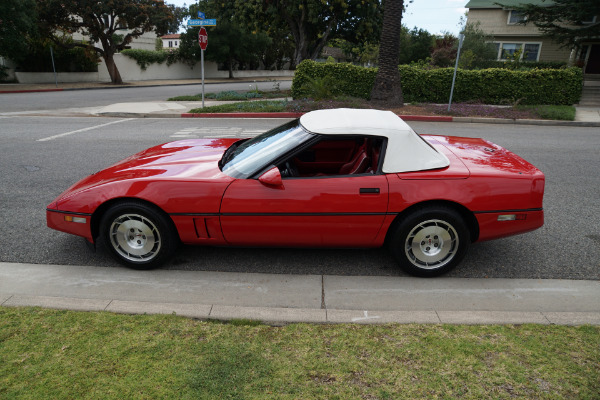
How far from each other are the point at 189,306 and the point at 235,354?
29.6 inches

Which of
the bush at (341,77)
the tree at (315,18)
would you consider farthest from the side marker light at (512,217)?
the tree at (315,18)

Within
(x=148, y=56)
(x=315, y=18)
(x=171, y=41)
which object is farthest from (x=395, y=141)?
(x=171, y=41)

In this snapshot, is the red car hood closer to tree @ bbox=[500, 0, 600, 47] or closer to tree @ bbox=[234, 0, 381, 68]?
tree @ bbox=[234, 0, 381, 68]

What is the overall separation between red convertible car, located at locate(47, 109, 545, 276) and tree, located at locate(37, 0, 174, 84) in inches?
1183

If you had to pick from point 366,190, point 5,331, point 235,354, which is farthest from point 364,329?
point 5,331

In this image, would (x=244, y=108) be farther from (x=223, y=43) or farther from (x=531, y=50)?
(x=223, y=43)

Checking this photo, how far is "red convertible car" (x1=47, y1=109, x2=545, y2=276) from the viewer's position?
3541 mm

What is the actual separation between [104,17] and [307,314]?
3320 centimetres

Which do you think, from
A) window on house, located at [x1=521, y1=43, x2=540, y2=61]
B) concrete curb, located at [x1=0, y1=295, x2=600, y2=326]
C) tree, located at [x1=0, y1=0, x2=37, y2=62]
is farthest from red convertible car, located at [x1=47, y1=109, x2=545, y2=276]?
window on house, located at [x1=521, y1=43, x2=540, y2=61]

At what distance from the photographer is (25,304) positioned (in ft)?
10.4

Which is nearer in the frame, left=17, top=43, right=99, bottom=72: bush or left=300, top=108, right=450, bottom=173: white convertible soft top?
left=300, top=108, right=450, bottom=173: white convertible soft top

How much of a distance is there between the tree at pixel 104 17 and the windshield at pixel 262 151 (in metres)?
29.7

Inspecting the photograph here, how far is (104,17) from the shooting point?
98.5 ft

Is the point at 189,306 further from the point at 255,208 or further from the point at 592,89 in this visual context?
the point at 592,89
